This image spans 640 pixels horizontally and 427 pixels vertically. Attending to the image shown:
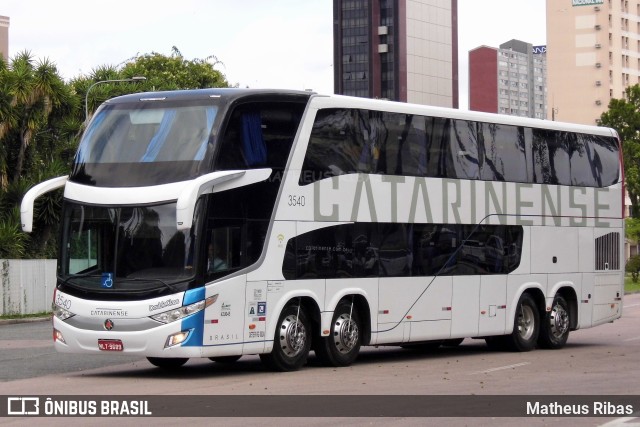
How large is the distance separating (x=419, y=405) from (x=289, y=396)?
1736 millimetres

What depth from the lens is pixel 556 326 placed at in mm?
24703

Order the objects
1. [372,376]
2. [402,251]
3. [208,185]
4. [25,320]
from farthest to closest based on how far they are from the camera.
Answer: [25,320], [402,251], [372,376], [208,185]

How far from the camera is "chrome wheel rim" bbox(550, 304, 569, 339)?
970 inches

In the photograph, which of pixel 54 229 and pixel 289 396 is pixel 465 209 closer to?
pixel 289 396

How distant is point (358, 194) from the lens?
2022 centimetres

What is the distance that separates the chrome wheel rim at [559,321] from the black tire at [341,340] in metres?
5.66

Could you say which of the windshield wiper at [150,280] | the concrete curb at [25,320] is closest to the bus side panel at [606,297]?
the windshield wiper at [150,280]

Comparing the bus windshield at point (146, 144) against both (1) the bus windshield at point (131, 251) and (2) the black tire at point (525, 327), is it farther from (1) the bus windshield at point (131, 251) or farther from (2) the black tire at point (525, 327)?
(2) the black tire at point (525, 327)

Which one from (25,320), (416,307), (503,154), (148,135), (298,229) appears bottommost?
(25,320)

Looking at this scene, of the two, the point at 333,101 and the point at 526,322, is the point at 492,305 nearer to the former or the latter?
the point at 526,322

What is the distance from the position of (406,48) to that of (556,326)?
155413mm

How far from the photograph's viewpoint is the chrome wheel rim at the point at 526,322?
23969mm

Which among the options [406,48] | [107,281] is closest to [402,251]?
[107,281]

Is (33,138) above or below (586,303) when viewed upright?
above
